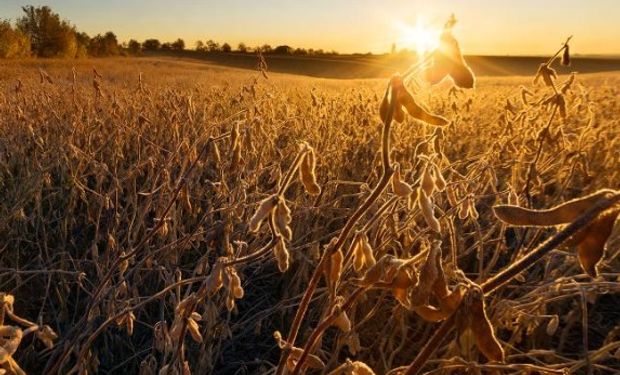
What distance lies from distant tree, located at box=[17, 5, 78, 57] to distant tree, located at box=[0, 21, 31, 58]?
480cm

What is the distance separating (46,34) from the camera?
41656mm

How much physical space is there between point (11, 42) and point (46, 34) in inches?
342

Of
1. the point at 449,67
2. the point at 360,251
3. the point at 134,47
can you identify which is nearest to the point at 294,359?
the point at 360,251

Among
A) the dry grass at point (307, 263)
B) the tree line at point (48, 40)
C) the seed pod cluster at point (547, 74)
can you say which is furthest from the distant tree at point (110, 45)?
the seed pod cluster at point (547, 74)

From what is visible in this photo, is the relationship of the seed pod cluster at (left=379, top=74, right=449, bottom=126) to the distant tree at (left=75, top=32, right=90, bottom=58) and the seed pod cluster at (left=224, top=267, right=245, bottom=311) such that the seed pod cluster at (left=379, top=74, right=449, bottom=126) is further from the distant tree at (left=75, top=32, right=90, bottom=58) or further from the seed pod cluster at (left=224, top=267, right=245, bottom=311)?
the distant tree at (left=75, top=32, right=90, bottom=58)

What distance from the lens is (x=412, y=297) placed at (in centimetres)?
97

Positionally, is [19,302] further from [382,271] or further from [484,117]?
[484,117]

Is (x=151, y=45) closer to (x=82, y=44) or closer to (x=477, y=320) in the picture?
(x=82, y=44)

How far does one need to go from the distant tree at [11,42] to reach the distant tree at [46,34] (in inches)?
189

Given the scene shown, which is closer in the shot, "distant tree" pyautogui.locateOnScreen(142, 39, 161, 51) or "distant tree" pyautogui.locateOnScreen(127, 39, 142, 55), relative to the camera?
"distant tree" pyautogui.locateOnScreen(127, 39, 142, 55)

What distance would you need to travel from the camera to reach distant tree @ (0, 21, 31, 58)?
32844mm

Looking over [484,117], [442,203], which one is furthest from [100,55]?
[442,203]

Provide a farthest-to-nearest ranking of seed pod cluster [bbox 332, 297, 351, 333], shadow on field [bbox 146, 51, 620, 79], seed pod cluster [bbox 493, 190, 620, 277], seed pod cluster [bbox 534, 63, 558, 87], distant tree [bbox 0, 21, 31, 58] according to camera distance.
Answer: shadow on field [bbox 146, 51, 620, 79]
distant tree [bbox 0, 21, 31, 58]
seed pod cluster [bbox 534, 63, 558, 87]
seed pod cluster [bbox 332, 297, 351, 333]
seed pod cluster [bbox 493, 190, 620, 277]

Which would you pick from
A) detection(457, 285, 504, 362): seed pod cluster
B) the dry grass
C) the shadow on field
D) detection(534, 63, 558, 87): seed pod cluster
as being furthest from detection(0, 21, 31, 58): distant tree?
detection(457, 285, 504, 362): seed pod cluster
